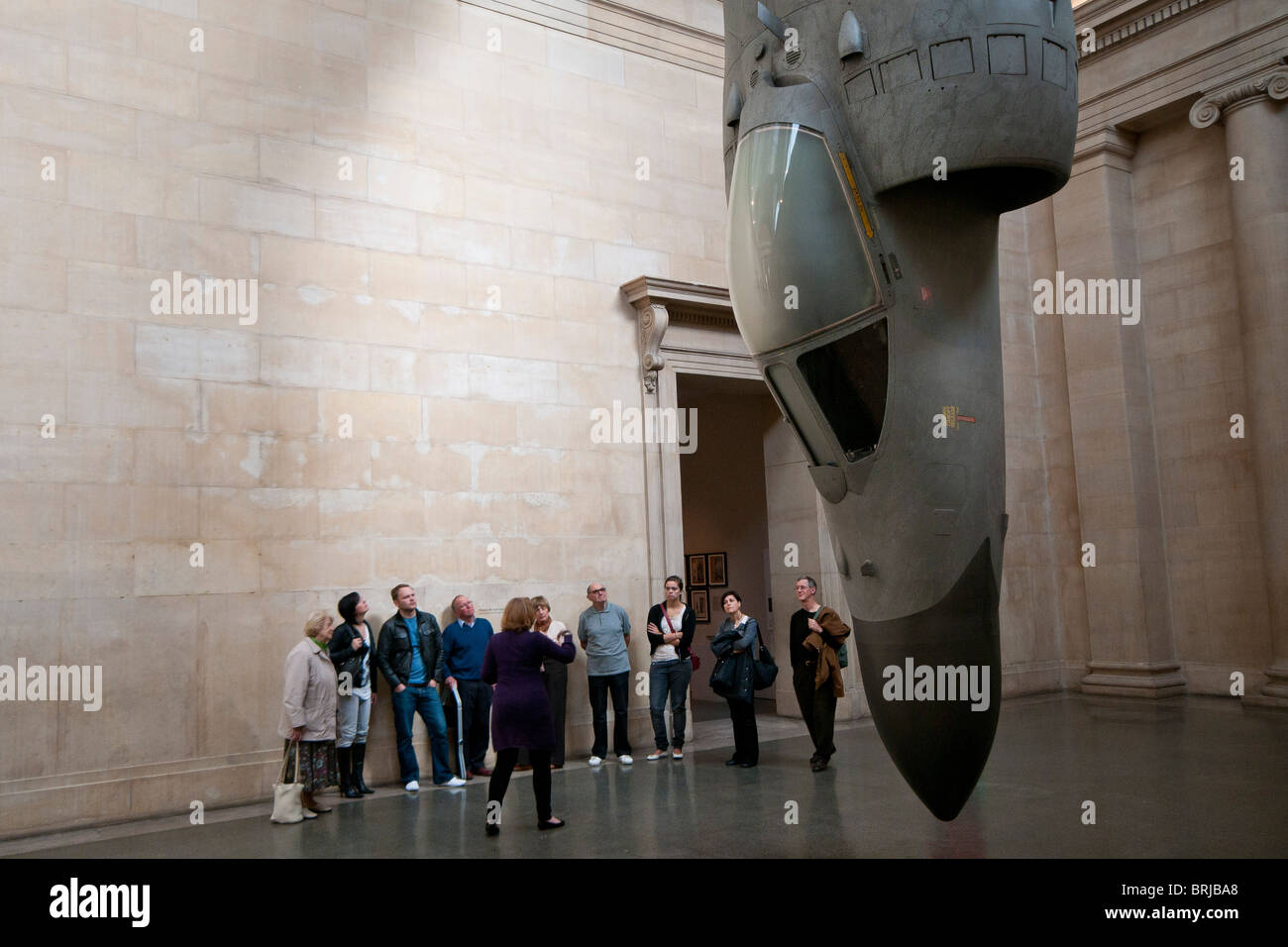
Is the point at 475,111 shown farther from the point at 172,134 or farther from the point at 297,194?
the point at 172,134

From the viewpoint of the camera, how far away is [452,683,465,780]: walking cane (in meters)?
9.26

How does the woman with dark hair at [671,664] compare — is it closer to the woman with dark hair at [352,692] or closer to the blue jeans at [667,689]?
the blue jeans at [667,689]

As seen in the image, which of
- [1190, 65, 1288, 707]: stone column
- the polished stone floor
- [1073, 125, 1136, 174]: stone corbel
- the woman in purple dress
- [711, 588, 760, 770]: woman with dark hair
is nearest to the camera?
the polished stone floor

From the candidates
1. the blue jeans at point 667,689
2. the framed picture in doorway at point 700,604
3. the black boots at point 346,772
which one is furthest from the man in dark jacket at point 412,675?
the framed picture in doorway at point 700,604

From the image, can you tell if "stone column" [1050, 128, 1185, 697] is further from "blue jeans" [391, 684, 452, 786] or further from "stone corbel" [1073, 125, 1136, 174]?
"blue jeans" [391, 684, 452, 786]

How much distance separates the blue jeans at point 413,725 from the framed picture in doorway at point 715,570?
782cm

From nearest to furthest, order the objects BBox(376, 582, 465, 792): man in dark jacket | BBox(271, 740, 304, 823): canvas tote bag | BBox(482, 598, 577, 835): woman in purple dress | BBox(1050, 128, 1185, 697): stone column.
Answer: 1. BBox(482, 598, 577, 835): woman in purple dress
2. BBox(271, 740, 304, 823): canvas tote bag
3. BBox(376, 582, 465, 792): man in dark jacket
4. BBox(1050, 128, 1185, 697): stone column

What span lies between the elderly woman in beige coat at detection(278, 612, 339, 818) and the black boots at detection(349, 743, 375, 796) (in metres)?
0.61

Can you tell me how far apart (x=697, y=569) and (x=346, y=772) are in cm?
899

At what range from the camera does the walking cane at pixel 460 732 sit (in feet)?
30.4

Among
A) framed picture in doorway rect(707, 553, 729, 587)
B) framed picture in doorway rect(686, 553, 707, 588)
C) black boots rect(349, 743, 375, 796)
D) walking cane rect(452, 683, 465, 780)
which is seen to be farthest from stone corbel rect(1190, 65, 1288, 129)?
black boots rect(349, 743, 375, 796)

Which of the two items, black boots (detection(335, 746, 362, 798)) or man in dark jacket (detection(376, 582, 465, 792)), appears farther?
man in dark jacket (detection(376, 582, 465, 792))

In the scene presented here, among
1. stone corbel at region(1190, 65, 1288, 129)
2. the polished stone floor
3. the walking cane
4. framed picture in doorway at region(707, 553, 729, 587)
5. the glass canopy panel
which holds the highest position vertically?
stone corbel at region(1190, 65, 1288, 129)

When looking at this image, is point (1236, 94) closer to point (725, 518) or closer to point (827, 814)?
point (725, 518)
